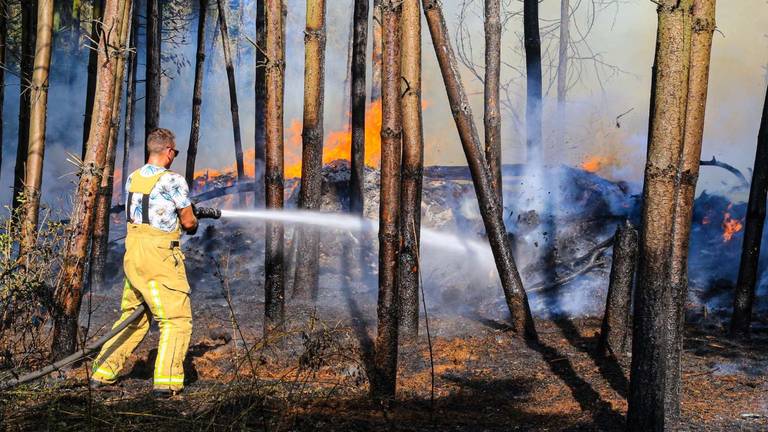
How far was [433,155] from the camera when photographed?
2689 cm

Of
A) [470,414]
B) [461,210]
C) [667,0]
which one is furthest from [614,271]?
[461,210]

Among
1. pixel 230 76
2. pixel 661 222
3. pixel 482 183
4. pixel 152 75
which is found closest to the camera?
pixel 661 222

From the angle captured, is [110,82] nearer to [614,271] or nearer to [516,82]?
[614,271]

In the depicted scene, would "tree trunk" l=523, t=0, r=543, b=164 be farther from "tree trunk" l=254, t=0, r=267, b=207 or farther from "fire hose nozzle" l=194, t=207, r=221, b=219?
"fire hose nozzle" l=194, t=207, r=221, b=219

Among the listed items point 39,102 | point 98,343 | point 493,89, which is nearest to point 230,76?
point 493,89

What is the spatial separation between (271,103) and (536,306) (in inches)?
185

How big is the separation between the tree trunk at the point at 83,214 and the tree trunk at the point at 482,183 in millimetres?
3330

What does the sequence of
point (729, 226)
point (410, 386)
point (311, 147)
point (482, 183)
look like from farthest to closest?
point (729, 226), point (311, 147), point (482, 183), point (410, 386)

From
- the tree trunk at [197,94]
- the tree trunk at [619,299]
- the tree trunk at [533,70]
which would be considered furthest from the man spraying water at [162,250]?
the tree trunk at [197,94]

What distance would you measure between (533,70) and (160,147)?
826 centimetres

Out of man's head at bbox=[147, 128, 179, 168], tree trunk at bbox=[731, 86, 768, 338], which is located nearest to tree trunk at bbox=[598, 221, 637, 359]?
tree trunk at bbox=[731, 86, 768, 338]

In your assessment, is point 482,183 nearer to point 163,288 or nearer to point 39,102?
point 163,288

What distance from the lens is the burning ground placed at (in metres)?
5.66

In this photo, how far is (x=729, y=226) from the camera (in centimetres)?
1345
